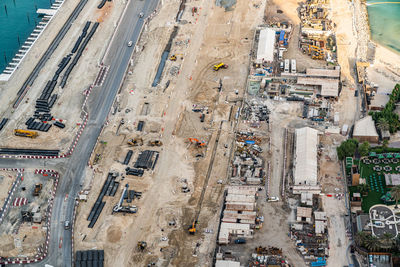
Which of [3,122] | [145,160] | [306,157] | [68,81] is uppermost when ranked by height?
[306,157]

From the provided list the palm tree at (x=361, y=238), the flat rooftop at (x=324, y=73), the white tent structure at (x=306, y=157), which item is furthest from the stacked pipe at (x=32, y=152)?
the palm tree at (x=361, y=238)

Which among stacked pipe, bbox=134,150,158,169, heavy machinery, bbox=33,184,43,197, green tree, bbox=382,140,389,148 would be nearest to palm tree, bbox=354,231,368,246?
green tree, bbox=382,140,389,148

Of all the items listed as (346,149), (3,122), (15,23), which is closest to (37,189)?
(3,122)

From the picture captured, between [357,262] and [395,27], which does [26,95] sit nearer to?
[357,262]

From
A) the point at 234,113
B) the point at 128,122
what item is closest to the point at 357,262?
the point at 234,113

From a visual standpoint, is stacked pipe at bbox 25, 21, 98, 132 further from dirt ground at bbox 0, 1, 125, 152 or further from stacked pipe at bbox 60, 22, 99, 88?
dirt ground at bbox 0, 1, 125, 152

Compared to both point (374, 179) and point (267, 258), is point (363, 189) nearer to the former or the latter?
point (374, 179)
